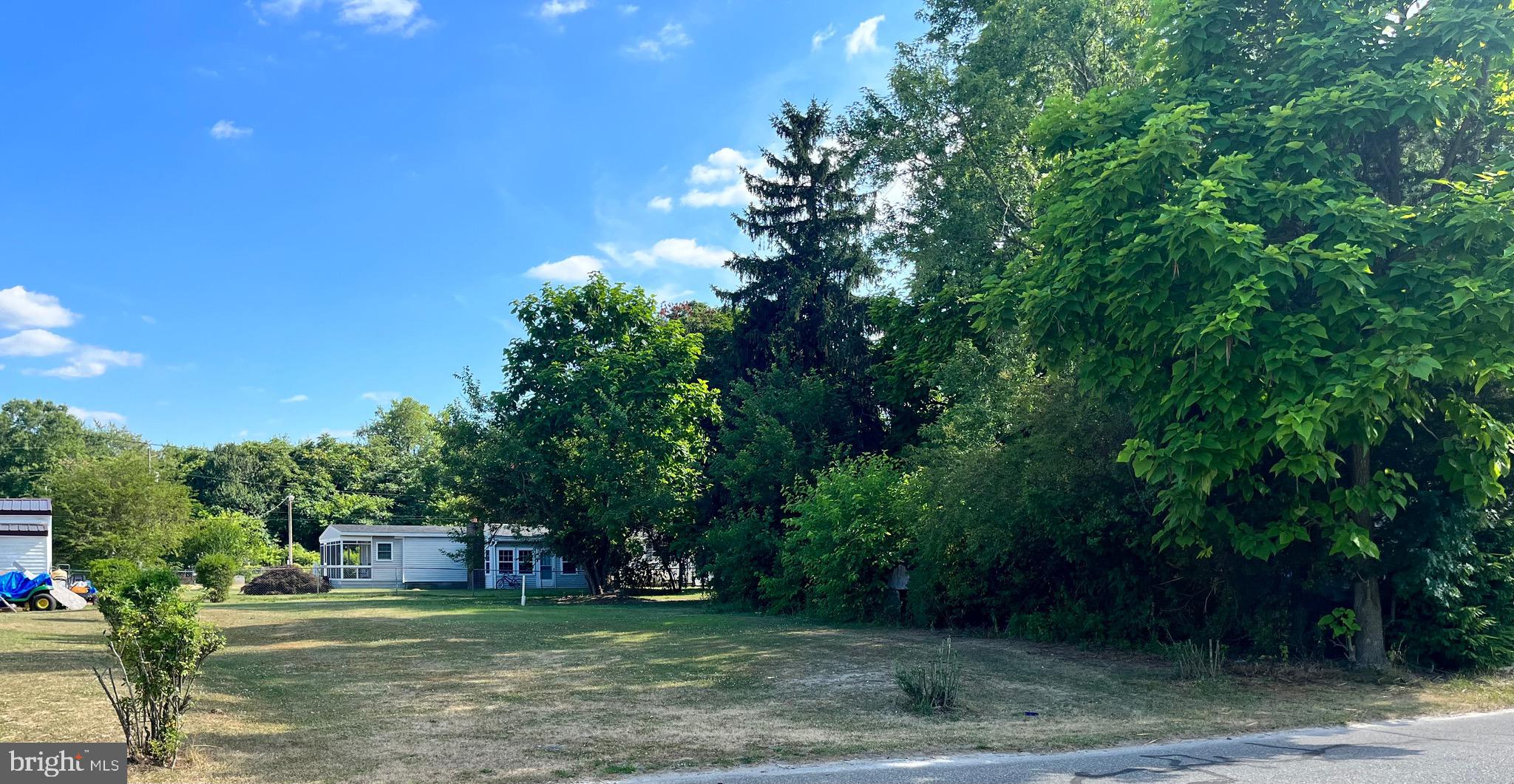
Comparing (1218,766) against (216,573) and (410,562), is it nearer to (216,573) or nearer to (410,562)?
(216,573)

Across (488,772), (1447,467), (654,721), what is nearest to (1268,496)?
(1447,467)

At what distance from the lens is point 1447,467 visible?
11.3 m

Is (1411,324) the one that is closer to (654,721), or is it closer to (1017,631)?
(654,721)

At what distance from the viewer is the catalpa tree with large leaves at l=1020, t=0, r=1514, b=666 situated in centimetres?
992

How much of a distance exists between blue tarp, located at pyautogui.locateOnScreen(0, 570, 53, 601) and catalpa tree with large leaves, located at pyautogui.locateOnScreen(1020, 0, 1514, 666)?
85.6 ft

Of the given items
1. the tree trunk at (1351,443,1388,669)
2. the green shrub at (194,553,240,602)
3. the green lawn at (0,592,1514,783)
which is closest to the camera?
the green lawn at (0,592,1514,783)

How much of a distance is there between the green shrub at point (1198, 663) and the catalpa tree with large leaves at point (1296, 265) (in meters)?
1.44

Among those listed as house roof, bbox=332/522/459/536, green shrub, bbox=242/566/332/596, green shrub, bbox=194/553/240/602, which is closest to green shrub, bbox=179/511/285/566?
green shrub, bbox=242/566/332/596

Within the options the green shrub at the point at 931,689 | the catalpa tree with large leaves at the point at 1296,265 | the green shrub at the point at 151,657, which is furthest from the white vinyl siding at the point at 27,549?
the catalpa tree with large leaves at the point at 1296,265

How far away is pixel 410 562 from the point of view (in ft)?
155

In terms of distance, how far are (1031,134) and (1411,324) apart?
17.3ft

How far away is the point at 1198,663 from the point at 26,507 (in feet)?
107

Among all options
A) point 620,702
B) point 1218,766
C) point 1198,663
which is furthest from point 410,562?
point 1218,766

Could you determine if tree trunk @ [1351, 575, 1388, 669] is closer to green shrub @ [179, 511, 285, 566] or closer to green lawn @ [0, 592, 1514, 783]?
green lawn @ [0, 592, 1514, 783]
